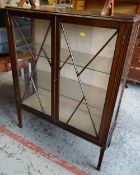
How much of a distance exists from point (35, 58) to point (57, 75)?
27 centimetres

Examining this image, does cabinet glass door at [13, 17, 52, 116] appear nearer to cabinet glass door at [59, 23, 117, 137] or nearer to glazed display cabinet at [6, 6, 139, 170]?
glazed display cabinet at [6, 6, 139, 170]

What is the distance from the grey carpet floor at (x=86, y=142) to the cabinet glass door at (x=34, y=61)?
13.2 inches

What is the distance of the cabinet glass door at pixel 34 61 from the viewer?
1.34 meters

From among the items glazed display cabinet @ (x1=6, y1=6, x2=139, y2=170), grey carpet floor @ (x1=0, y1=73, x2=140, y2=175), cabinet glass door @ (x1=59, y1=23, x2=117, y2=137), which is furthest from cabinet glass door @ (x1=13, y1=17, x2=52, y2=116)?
grey carpet floor @ (x1=0, y1=73, x2=140, y2=175)

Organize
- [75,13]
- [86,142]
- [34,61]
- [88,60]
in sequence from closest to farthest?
[75,13]
[88,60]
[34,61]
[86,142]

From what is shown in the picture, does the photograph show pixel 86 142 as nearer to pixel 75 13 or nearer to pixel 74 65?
pixel 74 65

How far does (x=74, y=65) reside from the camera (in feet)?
4.19

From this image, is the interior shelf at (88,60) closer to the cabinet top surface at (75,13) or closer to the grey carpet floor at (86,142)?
the cabinet top surface at (75,13)

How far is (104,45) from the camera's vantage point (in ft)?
3.52

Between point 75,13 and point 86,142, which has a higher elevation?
point 75,13

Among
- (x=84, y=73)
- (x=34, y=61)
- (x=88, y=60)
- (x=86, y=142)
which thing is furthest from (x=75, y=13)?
(x=86, y=142)

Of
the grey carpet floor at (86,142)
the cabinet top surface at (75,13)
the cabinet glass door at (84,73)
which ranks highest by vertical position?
the cabinet top surface at (75,13)

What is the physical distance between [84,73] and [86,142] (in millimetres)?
777

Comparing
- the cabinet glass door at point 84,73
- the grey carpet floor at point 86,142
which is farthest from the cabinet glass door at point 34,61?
the grey carpet floor at point 86,142
